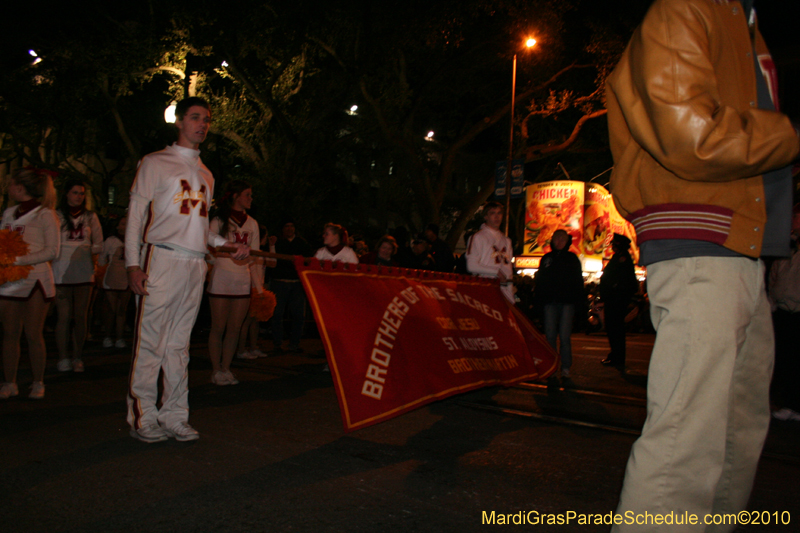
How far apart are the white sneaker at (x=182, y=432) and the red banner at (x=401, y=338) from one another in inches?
40.7

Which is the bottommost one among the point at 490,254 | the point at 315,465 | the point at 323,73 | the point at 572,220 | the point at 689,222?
the point at 315,465

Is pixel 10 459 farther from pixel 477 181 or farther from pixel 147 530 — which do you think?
pixel 477 181

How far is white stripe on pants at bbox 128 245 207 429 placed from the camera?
4.23 meters

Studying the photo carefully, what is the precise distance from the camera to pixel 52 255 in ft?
18.5

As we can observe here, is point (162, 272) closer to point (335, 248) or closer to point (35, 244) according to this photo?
point (35, 244)

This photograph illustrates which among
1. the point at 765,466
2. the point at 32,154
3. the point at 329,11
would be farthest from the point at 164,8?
the point at 765,466

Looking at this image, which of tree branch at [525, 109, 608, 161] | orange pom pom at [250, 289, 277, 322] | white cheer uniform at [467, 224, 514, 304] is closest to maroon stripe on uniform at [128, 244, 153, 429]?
orange pom pom at [250, 289, 277, 322]

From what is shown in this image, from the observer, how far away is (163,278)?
4.23m

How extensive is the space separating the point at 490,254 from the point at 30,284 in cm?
472

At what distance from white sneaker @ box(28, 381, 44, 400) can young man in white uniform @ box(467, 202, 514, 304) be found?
4.56 metres

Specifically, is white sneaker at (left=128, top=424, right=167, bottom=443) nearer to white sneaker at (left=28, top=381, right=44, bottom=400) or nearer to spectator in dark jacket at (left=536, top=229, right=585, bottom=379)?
white sneaker at (left=28, top=381, right=44, bottom=400)

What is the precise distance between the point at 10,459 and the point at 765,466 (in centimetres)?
466

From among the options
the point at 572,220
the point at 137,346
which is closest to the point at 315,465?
the point at 137,346

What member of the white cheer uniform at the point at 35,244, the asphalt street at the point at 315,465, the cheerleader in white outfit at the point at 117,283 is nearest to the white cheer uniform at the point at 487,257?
the asphalt street at the point at 315,465
